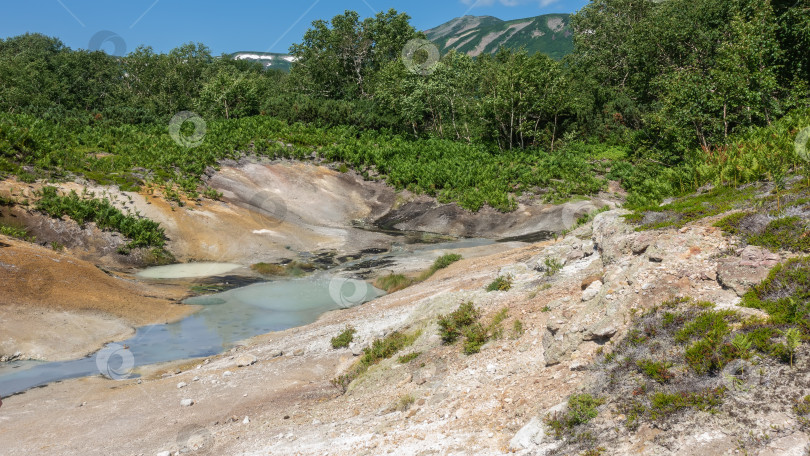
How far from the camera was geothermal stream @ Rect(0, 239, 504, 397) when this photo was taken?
44.9ft

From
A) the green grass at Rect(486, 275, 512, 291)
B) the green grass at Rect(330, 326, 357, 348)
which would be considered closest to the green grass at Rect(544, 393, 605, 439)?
the green grass at Rect(486, 275, 512, 291)

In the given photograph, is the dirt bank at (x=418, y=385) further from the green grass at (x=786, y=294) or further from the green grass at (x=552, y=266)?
the green grass at (x=786, y=294)

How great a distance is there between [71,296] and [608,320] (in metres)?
17.0

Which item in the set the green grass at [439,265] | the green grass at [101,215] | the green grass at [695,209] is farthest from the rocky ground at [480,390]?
the green grass at [101,215]

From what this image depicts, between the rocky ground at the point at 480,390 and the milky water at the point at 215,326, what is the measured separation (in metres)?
1.09

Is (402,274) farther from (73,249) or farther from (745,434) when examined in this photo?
(745,434)

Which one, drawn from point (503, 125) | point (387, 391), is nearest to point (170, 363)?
point (387, 391)

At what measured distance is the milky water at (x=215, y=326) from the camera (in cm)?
1359

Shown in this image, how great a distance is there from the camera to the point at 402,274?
2211 cm

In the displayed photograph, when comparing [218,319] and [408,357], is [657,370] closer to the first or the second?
[408,357]

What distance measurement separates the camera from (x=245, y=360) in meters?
13.2

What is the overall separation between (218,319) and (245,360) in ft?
17.9

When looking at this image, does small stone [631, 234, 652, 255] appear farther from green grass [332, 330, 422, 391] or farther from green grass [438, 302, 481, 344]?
green grass [332, 330, 422, 391]

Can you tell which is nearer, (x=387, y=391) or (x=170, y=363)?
(x=387, y=391)
